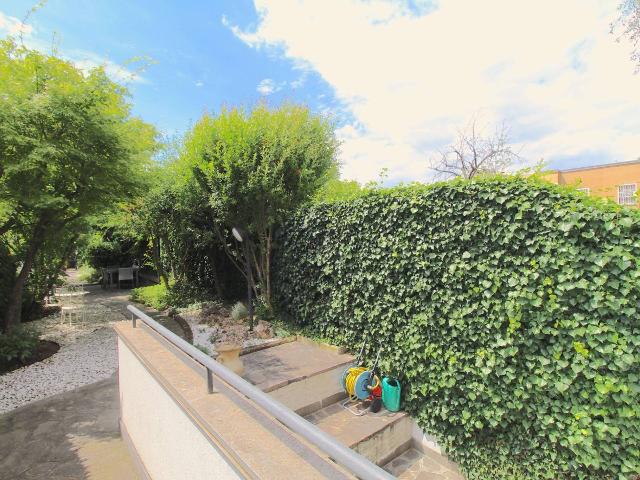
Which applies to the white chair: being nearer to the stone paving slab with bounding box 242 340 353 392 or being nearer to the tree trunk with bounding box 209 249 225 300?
the tree trunk with bounding box 209 249 225 300

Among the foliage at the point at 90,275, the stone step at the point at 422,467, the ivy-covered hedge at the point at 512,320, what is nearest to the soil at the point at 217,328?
the ivy-covered hedge at the point at 512,320

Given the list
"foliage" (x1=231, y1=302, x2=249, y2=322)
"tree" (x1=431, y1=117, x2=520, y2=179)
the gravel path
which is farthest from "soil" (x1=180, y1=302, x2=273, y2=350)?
"tree" (x1=431, y1=117, x2=520, y2=179)

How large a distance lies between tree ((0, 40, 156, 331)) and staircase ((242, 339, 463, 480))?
4.89 metres

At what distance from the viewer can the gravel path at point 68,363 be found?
4950 millimetres

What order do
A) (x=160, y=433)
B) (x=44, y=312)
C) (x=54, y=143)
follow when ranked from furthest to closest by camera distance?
(x=44, y=312)
(x=54, y=143)
(x=160, y=433)

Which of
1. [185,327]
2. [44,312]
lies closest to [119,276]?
[44,312]

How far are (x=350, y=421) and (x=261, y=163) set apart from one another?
16.3 feet

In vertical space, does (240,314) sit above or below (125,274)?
below

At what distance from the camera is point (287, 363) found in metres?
4.90

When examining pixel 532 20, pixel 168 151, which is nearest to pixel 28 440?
pixel 168 151

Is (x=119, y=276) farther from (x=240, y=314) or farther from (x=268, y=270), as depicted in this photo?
(x=268, y=270)

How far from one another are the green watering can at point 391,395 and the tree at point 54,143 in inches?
249

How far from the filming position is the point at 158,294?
1019 centimetres

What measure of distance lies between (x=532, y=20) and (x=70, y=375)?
10541 mm
